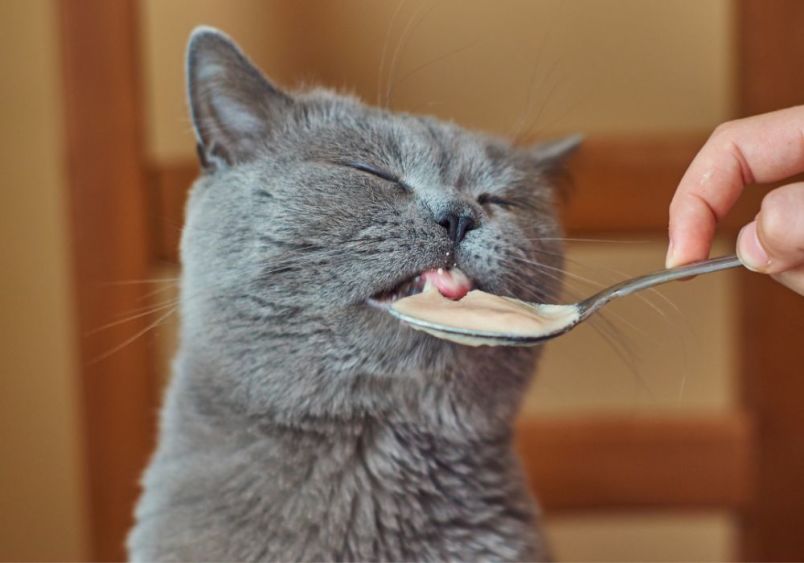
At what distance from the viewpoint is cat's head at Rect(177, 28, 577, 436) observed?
1.82 ft

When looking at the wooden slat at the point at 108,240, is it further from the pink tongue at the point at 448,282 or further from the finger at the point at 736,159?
the finger at the point at 736,159

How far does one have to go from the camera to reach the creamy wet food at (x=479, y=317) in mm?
491

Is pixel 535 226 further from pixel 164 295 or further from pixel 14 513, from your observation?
pixel 14 513

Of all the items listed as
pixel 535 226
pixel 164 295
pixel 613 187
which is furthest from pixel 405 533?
pixel 613 187

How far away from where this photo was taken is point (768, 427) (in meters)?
1.15

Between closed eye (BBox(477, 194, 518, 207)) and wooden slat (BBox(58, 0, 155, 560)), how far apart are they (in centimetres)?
49

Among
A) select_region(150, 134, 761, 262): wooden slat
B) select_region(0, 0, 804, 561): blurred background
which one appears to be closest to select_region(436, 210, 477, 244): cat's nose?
select_region(0, 0, 804, 561): blurred background

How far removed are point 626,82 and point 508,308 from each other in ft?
2.45

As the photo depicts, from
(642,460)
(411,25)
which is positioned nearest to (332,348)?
(411,25)

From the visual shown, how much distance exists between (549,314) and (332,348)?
0.48ft

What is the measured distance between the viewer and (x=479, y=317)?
19.7 inches

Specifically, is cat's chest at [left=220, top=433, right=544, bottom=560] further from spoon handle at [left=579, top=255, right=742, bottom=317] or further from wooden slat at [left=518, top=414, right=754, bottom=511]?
wooden slat at [left=518, top=414, right=754, bottom=511]

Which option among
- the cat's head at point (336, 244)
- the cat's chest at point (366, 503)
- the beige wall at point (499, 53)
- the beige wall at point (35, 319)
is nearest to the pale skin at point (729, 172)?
the cat's head at point (336, 244)

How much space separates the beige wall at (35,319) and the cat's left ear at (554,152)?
2.38ft
